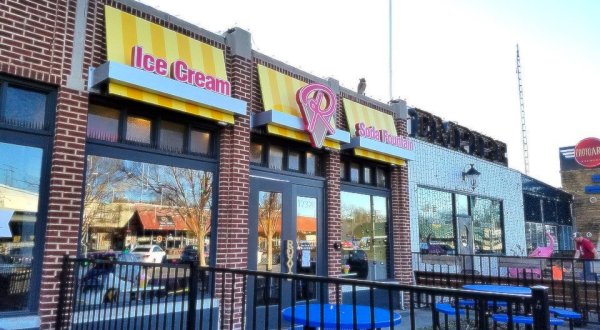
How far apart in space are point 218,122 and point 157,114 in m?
0.97

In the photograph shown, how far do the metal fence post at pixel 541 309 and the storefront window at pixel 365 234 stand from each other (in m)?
7.24

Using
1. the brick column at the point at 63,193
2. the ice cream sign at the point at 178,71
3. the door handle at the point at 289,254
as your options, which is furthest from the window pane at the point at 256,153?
the brick column at the point at 63,193

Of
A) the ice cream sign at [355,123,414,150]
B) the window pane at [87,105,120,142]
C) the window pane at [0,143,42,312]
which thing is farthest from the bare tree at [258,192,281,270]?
the window pane at [0,143,42,312]

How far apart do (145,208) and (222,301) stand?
3.22m

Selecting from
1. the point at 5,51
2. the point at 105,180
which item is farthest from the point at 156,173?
the point at 5,51

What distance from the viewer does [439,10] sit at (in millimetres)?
13453

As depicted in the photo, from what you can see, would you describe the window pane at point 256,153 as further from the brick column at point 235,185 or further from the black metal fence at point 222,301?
the black metal fence at point 222,301

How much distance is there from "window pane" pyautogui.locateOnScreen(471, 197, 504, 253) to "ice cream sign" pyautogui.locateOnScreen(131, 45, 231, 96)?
35.9 feet

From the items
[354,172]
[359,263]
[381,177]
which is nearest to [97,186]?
[354,172]

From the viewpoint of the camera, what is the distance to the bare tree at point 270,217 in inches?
314

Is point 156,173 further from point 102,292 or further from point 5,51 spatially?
point 5,51

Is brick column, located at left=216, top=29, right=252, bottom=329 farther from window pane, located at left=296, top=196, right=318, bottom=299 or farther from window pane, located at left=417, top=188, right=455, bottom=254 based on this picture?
window pane, located at left=417, top=188, right=455, bottom=254

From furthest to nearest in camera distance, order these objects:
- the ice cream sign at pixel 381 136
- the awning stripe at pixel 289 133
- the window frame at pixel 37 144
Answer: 1. the ice cream sign at pixel 381 136
2. the awning stripe at pixel 289 133
3. the window frame at pixel 37 144

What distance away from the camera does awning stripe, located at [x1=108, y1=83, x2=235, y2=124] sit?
5770 mm
